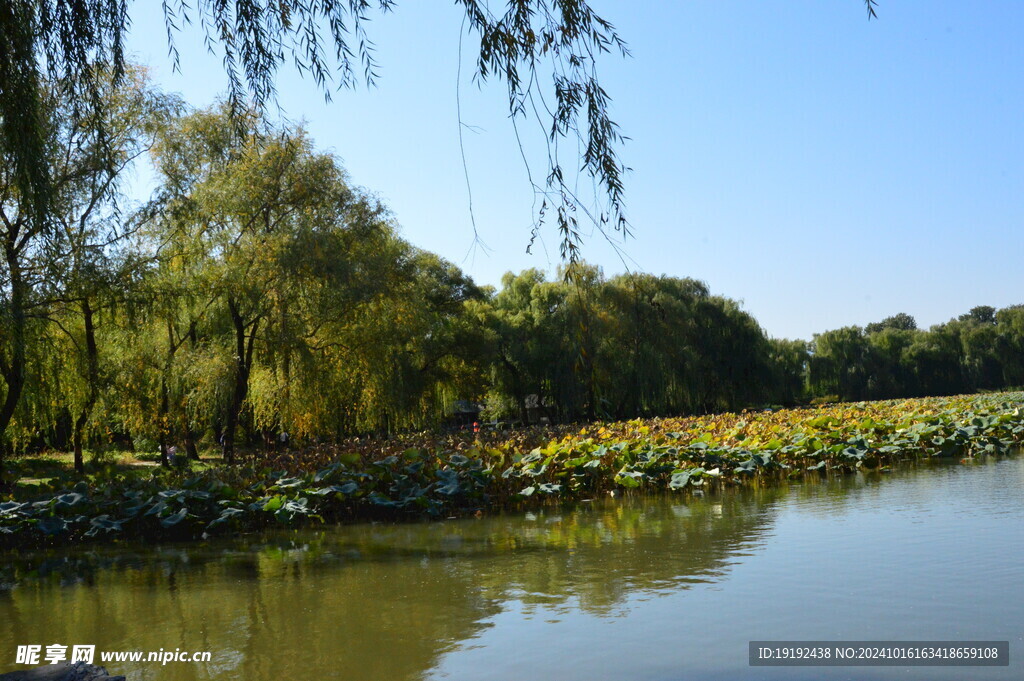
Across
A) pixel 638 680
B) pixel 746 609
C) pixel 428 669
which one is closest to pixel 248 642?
pixel 428 669

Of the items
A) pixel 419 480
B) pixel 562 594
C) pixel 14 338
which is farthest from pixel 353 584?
pixel 14 338

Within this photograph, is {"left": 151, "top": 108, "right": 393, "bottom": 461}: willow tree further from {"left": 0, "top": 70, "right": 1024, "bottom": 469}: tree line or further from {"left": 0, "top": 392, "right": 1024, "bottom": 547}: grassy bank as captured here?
{"left": 0, "top": 392, "right": 1024, "bottom": 547}: grassy bank

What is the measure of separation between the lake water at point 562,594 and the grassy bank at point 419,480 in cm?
46

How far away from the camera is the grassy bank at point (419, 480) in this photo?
7.08 metres

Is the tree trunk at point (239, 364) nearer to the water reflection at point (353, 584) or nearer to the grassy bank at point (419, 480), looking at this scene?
the grassy bank at point (419, 480)

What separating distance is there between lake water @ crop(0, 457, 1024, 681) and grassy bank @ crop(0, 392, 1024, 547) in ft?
1.52

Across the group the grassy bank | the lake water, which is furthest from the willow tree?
the lake water

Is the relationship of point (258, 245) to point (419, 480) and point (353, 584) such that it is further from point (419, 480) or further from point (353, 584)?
point (353, 584)

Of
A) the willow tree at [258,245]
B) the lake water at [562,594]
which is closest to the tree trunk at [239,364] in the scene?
the willow tree at [258,245]

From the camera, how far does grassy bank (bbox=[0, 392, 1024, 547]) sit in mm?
7082

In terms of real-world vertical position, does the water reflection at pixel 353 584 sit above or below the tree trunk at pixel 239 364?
below

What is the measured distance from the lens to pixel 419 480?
8.15 metres

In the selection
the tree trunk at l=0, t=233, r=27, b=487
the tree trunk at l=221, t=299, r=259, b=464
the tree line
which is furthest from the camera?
the tree trunk at l=221, t=299, r=259, b=464

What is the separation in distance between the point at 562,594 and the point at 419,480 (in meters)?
4.12
